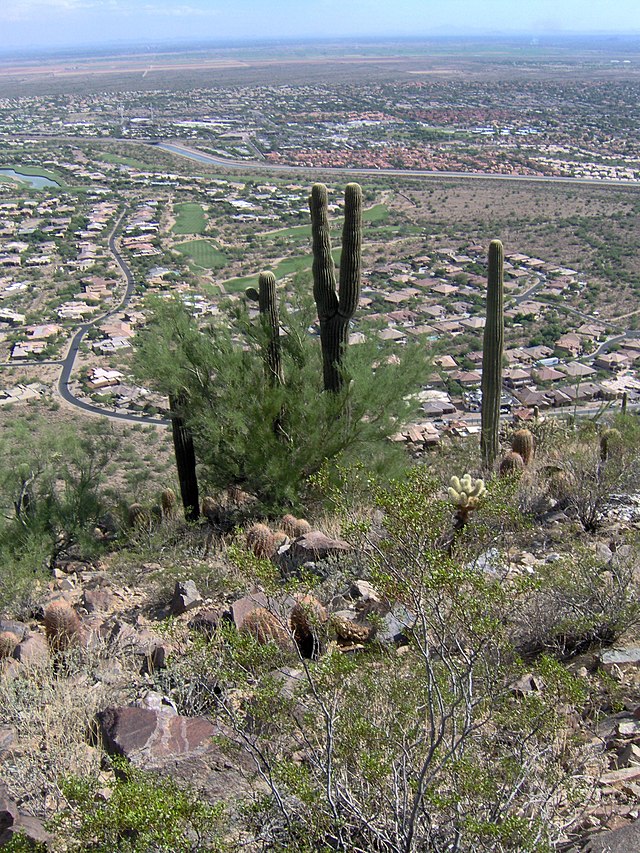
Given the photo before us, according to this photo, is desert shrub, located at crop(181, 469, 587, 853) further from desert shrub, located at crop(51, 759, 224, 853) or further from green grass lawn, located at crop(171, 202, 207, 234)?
green grass lawn, located at crop(171, 202, 207, 234)

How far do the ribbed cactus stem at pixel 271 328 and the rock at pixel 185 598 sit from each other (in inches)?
144

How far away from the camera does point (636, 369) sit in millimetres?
25125

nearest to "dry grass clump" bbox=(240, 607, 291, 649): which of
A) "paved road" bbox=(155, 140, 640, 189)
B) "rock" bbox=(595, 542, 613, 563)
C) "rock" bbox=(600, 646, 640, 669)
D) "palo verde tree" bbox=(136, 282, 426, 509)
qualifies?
"rock" bbox=(600, 646, 640, 669)

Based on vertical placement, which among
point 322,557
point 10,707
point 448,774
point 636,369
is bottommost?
point 636,369

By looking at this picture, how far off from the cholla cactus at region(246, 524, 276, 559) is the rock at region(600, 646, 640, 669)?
295 cm

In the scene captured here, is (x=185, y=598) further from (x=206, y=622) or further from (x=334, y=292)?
(x=334, y=292)

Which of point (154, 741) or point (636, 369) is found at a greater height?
point (154, 741)

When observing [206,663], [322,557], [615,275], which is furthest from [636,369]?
[206,663]

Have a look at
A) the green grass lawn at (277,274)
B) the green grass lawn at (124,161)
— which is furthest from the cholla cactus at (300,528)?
the green grass lawn at (124,161)

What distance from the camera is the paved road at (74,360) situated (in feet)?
74.6

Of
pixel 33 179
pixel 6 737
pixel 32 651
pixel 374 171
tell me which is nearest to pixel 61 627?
pixel 32 651

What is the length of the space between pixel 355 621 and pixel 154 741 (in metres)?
1.70

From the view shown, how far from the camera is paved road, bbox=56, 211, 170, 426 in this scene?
22.7 m

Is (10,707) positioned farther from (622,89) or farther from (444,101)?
(622,89)
